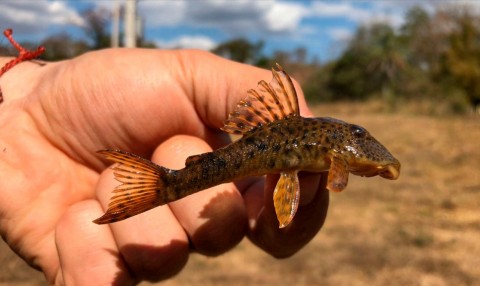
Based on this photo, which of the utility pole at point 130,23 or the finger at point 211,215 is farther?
the utility pole at point 130,23

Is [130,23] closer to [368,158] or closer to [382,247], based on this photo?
[382,247]

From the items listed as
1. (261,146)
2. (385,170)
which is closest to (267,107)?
(261,146)

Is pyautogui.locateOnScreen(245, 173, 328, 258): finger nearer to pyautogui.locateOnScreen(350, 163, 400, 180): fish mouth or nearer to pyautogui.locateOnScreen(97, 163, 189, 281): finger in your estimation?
pyautogui.locateOnScreen(350, 163, 400, 180): fish mouth

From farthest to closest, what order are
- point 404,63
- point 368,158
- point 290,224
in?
1. point 404,63
2. point 290,224
3. point 368,158

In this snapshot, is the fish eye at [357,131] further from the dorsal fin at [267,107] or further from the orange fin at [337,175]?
the dorsal fin at [267,107]

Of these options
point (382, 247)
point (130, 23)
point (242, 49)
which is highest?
point (130, 23)

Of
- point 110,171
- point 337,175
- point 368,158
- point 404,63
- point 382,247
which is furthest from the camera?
point 404,63

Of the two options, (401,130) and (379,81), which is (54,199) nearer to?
(401,130)

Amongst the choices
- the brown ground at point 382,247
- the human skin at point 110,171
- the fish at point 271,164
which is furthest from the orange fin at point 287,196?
the brown ground at point 382,247
